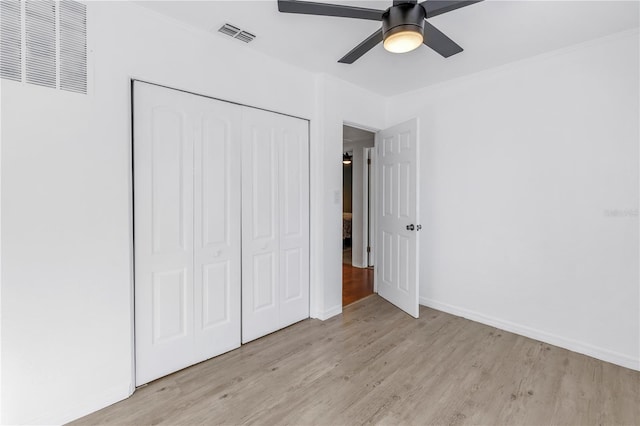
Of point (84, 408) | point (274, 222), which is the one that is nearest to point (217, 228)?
point (274, 222)

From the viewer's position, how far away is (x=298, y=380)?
215 cm

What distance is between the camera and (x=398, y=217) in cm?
346

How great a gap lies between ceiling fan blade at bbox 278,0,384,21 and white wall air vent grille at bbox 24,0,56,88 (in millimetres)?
1270

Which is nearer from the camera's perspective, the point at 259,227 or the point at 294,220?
the point at 259,227

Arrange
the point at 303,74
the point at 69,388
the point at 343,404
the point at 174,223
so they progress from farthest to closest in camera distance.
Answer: the point at 303,74 → the point at 174,223 → the point at 343,404 → the point at 69,388

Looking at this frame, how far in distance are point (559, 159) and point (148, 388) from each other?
364 cm

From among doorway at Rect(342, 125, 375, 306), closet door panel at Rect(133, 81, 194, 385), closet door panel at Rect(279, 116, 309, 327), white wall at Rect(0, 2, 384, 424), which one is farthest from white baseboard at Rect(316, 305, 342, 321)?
white wall at Rect(0, 2, 384, 424)

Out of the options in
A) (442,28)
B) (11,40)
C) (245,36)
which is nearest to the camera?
(11,40)

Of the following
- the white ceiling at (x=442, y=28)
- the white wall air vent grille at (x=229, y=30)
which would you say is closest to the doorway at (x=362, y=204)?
the white ceiling at (x=442, y=28)

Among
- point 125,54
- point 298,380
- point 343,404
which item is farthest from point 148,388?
point 125,54

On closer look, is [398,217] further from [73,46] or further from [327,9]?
[73,46]

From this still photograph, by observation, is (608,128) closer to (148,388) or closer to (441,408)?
(441,408)

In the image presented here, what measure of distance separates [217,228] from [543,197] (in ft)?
9.24

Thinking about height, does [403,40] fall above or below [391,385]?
above
